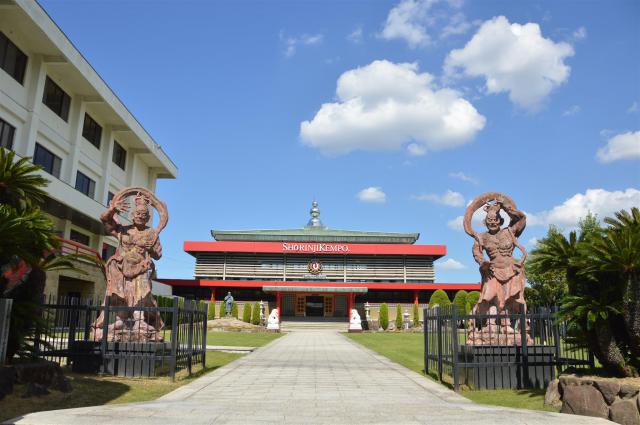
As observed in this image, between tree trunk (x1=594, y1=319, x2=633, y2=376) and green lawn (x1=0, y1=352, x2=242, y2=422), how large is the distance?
6592 mm

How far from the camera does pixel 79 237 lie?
32219mm

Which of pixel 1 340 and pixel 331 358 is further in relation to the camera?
pixel 331 358

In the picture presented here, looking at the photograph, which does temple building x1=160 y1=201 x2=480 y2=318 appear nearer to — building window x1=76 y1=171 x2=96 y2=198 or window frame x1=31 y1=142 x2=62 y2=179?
building window x1=76 y1=171 x2=96 y2=198

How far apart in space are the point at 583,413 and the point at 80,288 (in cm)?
2753

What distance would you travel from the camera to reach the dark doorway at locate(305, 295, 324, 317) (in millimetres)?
47438

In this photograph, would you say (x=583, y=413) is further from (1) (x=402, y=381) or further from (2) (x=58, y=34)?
(2) (x=58, y=34)

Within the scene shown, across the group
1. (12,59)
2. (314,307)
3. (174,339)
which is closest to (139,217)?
(174,339)

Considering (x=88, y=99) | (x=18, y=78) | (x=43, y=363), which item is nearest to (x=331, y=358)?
(x=43, y=363)

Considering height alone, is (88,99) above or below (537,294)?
above

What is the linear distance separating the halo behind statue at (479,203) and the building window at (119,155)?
99.6 feet

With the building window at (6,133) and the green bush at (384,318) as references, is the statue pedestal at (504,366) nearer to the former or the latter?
the building window at (6,133)

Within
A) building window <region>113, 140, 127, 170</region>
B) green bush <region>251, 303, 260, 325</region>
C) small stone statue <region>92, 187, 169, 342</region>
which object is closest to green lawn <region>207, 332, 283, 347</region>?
small stone statue <region>92, 187, 169, 342</region>

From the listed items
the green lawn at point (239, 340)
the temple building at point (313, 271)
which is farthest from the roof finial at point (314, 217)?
the green lawn at point (239, 340)

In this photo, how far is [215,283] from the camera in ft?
150
